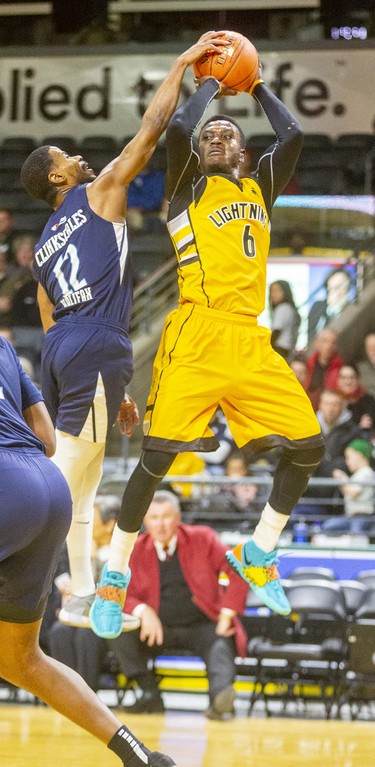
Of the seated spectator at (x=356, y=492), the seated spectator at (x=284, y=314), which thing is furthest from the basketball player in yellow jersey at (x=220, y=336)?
the seated spectator at (x=284, y=314)

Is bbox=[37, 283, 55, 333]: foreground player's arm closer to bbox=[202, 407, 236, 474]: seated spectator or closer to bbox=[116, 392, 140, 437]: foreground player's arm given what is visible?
bbox=[116, 392, 140, 437]: foreground player's arm

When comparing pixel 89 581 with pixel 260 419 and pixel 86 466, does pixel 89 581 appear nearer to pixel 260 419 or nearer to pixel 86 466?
pixel 86 466

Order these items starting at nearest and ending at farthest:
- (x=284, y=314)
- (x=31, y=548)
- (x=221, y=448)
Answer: (x=31, y=548), (x=221, y=448), (x=284, y=314)

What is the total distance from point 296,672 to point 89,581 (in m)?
3.50

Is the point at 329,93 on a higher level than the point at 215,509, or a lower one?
higher

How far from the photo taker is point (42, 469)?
415cm

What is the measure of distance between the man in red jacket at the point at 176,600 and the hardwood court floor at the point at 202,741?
419 millimetres

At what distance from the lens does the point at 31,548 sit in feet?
13.7

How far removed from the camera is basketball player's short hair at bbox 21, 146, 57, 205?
5.26 metres

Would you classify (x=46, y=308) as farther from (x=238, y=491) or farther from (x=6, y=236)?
(x=6, y=236)

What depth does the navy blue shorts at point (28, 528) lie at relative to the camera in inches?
159

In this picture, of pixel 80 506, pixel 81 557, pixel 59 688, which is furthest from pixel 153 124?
pixel 59 688

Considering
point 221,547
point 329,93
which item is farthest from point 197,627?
point 329,93

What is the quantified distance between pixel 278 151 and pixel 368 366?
6.67 m
